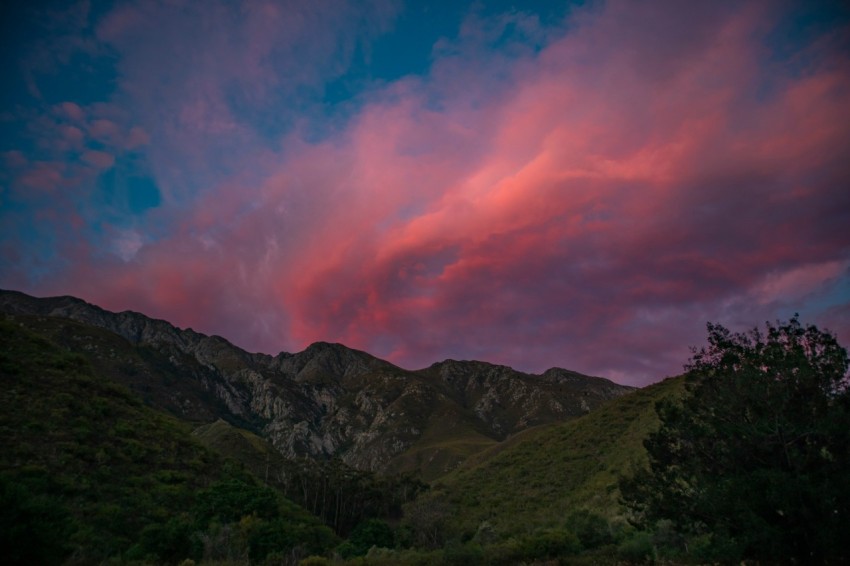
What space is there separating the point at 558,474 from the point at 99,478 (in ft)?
154

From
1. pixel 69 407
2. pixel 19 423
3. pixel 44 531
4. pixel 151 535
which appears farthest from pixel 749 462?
pixel 69 407

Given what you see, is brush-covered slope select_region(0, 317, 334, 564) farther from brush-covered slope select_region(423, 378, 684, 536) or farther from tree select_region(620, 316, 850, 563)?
tree select_region(620, 316, 850, 563)

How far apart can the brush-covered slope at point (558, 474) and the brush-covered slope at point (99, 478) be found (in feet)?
62.5

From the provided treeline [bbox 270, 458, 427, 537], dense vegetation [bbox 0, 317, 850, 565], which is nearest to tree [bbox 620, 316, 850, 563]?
dense vegetation [bbox 0, 317, 850, 565]

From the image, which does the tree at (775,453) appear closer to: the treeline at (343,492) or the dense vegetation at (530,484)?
the dense vegetation at (530,484)

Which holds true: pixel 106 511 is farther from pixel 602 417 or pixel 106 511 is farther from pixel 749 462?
pixel 602 417

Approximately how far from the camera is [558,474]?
5316 centimetres

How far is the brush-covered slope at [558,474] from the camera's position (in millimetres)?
42375

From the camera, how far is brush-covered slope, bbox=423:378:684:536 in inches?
1668

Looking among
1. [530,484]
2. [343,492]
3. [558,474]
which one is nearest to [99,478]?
[530,484]

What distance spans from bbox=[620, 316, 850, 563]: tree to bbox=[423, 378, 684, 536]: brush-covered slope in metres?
19.8

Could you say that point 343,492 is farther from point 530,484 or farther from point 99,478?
point 99,478

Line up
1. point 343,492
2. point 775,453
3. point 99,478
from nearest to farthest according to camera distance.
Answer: point 775,453, point 99,478, point 343,492

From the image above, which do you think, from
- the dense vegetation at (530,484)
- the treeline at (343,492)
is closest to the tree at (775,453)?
the dense vegetation at (530,484)
